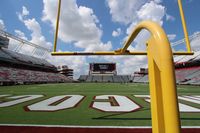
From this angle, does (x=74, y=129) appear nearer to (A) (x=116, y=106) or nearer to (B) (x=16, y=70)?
(A) (x=116, y=106)

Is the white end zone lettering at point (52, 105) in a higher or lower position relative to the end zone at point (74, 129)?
higher

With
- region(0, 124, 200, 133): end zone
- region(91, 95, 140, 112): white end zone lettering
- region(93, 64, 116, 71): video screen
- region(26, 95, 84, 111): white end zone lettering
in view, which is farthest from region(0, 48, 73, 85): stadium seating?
region(0, 124, 200, 133): end zone

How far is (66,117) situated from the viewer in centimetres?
427

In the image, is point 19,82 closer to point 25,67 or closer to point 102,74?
point 25,67

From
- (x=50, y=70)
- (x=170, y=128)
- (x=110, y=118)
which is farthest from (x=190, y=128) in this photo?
(x=50, y=70)

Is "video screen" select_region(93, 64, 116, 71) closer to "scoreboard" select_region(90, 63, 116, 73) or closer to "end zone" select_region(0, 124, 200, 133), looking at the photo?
"scoreboard" select_region(90, 63, 116, 73)

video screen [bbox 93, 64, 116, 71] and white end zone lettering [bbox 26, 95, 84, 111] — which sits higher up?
video screen [bbox 93, 64, 116, 71]

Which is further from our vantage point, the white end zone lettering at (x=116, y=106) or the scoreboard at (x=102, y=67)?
the scoreboard at (x=102, y=67)

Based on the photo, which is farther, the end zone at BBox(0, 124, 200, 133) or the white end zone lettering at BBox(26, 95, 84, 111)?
the white end zone lettering at BBox(26, 95, 84, 111)

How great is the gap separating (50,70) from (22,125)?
187ft

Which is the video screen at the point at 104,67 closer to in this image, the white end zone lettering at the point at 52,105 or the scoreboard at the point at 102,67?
the scoreboard at the point at 102,67

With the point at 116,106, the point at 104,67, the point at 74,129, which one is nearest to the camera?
the point at 74,129

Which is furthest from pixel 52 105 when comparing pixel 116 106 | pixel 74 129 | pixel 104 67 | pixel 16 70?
pixel 104 67

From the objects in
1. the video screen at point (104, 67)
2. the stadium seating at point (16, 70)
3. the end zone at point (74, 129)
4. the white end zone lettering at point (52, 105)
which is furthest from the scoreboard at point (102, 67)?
the end zone at point (74, 129)
